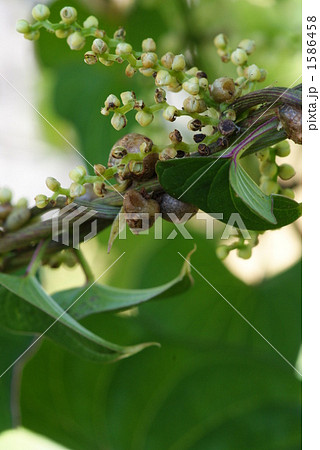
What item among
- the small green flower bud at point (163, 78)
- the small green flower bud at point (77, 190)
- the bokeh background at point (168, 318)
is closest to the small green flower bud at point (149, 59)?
the small green flower bud at point (163, 78)

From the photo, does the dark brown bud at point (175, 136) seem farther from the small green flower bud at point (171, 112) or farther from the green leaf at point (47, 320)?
the green leaf at point (47, 320)

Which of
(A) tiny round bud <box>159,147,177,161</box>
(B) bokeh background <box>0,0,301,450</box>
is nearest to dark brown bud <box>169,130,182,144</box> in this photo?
(A) tiny round bud <box>159,147,177,161</box>

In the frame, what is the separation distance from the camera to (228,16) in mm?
1081

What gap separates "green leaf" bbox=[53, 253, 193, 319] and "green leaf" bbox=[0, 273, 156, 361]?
1.8 inches

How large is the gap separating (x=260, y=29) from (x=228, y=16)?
0.07m

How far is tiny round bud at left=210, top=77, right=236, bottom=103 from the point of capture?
18.0 inches

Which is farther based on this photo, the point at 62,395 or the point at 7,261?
the point at 62,395

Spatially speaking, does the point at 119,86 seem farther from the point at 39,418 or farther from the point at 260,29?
→ the point at 39,418

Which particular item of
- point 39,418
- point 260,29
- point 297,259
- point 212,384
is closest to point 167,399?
point 212,384

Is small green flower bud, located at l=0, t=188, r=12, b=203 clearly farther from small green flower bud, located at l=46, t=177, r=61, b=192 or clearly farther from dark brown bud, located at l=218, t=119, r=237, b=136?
dark brown bud, located at l=218, t=119, r=237, b=136

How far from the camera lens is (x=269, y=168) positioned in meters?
0.52

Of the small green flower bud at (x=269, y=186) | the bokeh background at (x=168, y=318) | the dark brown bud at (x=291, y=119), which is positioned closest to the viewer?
the dark brown bud at (x=291, y=119)

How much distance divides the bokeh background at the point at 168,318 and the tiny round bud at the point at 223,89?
1.49 feet

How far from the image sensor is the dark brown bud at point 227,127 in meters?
0.45
